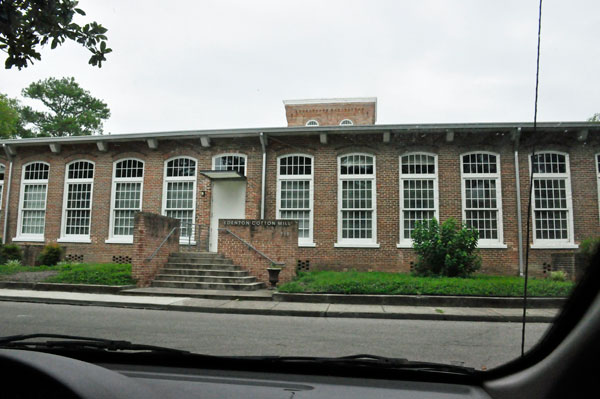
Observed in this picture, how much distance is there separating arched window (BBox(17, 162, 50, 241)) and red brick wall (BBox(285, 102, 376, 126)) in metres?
18.7

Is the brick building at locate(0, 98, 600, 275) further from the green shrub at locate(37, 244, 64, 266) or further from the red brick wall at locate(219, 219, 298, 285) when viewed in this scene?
the red brick wall at locate(219, 219, 298, 285)

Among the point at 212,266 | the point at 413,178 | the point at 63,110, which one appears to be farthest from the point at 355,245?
the point at 63,110

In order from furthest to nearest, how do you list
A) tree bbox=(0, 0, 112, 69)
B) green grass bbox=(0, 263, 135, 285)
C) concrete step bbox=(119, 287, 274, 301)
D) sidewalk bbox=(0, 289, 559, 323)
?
green grass bbox=(0, 263, 135, 285)
concrete step bbox=(119, 287, 274, 301)
sidewalk bbox=(0, 289, 559, 323)
tree bbox=(0, 0, 112, 69)

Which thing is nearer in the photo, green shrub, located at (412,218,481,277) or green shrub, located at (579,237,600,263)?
green shrub, located at (579,237,600,263)

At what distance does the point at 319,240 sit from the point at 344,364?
1309cm

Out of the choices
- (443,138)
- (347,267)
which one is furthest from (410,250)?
(443,138)

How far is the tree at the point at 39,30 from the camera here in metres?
2.09

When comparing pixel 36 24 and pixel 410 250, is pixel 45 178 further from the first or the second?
pixel 36 24

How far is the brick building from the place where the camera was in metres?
14.4

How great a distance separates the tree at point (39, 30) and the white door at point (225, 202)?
13298mm

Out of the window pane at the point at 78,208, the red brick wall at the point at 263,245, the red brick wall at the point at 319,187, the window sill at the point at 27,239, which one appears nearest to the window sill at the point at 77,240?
the red brick wall at the point at 319,187

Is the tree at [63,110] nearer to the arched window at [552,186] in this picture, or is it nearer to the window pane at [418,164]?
the arched window at [552,186]

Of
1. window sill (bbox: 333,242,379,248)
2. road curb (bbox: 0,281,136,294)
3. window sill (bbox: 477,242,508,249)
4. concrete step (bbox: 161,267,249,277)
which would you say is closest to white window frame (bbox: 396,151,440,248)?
window sill (bbox: 333,242,379,248)

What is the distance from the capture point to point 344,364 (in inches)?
66.3
